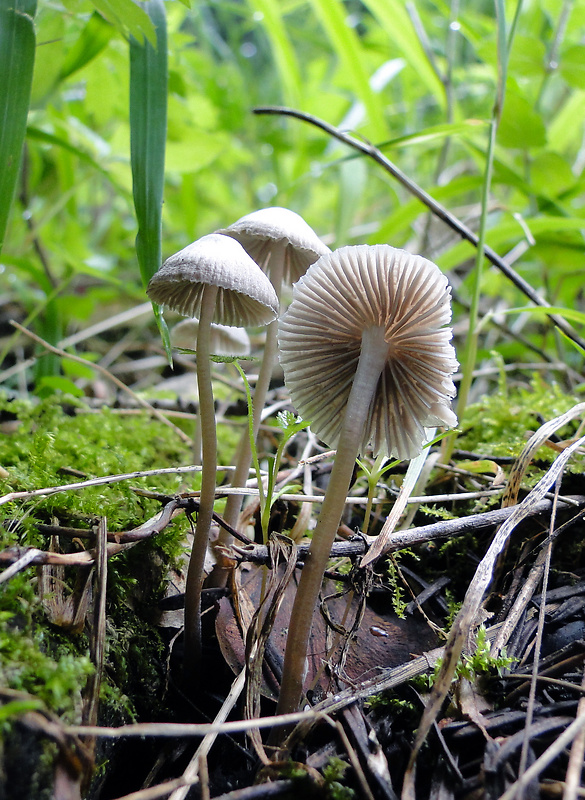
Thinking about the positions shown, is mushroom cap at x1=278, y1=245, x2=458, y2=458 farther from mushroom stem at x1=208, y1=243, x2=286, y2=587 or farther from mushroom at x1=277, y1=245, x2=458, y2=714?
mushroom stem at x1=208, y1=243, x2=286, y2=587

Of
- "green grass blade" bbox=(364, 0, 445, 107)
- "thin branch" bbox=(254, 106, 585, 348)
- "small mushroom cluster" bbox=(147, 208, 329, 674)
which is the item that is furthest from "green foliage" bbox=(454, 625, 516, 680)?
"green grass blade" bbox=(364, 0, 445, 107)

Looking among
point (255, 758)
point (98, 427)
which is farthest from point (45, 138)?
point (255, 758)

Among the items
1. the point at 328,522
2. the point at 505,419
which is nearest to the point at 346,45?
the point at 505,419

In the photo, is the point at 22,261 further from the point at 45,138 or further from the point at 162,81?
the point at 162,81

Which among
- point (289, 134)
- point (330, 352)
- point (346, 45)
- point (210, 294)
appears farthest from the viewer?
point (289, 134)

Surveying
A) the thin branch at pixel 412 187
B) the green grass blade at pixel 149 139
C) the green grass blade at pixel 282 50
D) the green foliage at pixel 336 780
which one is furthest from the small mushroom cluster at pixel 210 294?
the green grass blade at pixel 282 50

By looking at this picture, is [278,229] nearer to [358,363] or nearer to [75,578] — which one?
[358,363]

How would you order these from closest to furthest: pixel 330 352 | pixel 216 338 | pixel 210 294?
1. pixel 210 294
2. pixel 330 352
3. pixel 216 338
